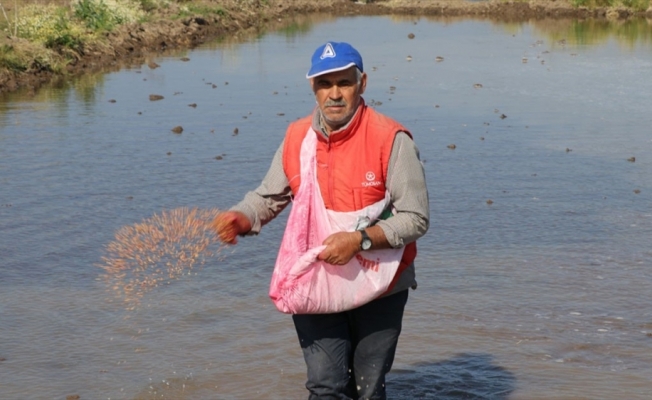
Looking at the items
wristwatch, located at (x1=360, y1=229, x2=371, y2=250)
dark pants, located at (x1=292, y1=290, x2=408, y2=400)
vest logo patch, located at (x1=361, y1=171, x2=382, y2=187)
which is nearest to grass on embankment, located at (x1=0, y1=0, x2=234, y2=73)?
dark pants, located at (x1=292, y1=290, x2=408, y2=400)

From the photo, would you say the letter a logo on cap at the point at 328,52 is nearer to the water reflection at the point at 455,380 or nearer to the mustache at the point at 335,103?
the mustache at the point at 335,103

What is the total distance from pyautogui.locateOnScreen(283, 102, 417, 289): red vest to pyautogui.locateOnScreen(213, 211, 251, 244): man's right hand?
34cm

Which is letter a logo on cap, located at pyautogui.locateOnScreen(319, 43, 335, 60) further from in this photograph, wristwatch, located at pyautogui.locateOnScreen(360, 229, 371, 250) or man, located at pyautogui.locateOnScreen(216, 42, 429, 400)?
wristwatch, located at pyautogui.locateOnScreen(360, 229, 371, 250)

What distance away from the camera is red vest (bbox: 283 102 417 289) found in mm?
3746

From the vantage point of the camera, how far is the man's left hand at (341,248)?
12.0 ft

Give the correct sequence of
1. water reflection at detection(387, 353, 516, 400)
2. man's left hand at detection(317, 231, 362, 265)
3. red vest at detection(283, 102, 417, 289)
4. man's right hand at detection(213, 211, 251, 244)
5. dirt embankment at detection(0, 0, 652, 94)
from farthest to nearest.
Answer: dirt embankment at detection(0, 0, 652, 94)
water reflection at detection(387, 353, 516, 400)
man's right hand at detection(213, 211, 251, 244)
red vest at detection(283, 102, 417, 289)
man's left hand at detection(317, 231, 362, 265)

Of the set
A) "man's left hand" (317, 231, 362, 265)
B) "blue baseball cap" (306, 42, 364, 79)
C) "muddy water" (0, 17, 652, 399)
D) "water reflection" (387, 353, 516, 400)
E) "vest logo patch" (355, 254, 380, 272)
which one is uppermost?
"blue baseball cap" (306, 42, 364, 79)

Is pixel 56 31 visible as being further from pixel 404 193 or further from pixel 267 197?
pixel 404 193

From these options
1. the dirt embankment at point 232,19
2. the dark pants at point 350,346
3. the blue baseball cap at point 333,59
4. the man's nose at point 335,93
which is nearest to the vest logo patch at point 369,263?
the dark pants at point 350,346

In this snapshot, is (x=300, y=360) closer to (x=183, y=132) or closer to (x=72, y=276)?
(x=72, y=276)

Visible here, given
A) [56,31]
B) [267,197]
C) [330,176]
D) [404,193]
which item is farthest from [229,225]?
[56,31]

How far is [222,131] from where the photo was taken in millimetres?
12898

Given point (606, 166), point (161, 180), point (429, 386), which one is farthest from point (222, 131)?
point (429, 386)

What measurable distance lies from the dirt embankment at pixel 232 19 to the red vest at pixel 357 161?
1376 centimetres
